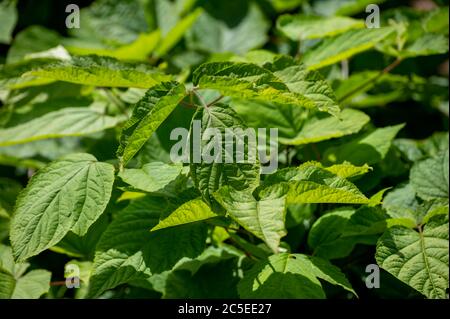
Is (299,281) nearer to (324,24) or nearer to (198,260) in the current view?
(198,260)

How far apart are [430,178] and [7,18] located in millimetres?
1727

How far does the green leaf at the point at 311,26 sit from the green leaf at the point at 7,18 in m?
1.10

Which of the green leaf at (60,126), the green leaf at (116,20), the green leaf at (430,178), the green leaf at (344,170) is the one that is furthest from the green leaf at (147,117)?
the green leaf at (116,20)

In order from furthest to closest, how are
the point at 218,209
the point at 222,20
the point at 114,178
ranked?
the point at 222,20, the point at 114,178, the point at 218,209

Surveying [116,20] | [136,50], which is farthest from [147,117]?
[116,20]

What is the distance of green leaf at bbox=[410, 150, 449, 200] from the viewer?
1.44 meters

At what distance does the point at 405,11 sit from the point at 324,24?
0.48 meters

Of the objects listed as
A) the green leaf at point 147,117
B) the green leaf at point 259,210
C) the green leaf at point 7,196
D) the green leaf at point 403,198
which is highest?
the green leaf at point 147,117

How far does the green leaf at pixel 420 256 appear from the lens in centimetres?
113

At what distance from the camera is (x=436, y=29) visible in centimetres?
187

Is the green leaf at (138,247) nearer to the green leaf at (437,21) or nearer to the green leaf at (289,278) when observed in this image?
the green leaf at (289,278)

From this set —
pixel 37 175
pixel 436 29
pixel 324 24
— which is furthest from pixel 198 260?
pixel 436 29

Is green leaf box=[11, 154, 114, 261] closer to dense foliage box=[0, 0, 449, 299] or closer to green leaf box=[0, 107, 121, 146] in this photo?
dense foliage box=[0, 0, 449, 299]

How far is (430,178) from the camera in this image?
1458 mm
